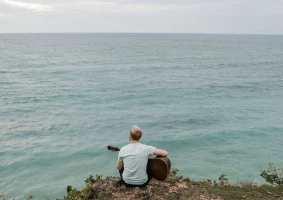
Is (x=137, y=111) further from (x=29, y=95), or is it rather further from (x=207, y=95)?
(x=29, y=95)

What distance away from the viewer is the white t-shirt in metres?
6.99

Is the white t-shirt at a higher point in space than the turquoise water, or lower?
higher

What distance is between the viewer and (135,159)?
23.1 feet

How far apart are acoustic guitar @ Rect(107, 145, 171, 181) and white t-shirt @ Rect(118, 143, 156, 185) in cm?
15

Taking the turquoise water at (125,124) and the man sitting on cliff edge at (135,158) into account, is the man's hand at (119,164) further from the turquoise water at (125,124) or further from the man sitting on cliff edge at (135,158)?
the turquoise water at (125,124)

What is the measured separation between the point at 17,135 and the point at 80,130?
16.5 ft

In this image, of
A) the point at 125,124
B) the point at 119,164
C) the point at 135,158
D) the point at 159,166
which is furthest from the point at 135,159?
the point at 125,124

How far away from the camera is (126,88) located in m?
43.5

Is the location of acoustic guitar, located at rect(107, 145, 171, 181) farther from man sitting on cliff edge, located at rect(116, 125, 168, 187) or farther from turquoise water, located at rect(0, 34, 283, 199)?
turquoise water, located at rect(0, 34, 283, 199)

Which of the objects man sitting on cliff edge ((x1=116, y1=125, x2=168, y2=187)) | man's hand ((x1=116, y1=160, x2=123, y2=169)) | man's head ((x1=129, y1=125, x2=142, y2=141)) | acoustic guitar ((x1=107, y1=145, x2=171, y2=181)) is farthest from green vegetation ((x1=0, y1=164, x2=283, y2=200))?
man's head ((x1=129, y1=125, x2=142, y2=141))

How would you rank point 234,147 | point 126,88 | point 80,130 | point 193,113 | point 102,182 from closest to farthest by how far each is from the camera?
point 102,182 < point 234,147 < point 80,130 < point 193,113 < point 126,88

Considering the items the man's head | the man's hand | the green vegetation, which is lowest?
the green vegetation

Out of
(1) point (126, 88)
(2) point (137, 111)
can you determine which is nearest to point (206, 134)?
(2) point (137, 111)

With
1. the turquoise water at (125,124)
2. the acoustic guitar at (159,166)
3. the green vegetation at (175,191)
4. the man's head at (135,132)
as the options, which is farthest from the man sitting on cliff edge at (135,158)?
the turquoise water at (125,124)
